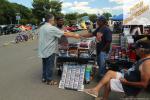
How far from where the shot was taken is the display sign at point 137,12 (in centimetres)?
1020

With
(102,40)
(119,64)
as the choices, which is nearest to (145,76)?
(119,64)

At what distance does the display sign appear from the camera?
33.4 feet

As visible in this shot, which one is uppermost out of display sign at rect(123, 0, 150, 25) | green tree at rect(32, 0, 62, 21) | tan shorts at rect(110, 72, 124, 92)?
green tree at rect(32, 0, 62, 21)

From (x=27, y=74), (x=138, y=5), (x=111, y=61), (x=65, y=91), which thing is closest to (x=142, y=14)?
(x=138, y=5)

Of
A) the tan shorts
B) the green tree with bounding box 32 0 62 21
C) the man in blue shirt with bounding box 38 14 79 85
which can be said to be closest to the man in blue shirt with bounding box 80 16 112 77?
the man in blue shirt with bounding box 38 14 79 85

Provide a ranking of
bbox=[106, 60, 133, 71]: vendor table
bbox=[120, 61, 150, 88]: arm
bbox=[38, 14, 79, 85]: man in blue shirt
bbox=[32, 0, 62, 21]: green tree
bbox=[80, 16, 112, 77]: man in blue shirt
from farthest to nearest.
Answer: bbox=[32, 0, 62, 21]: green tree, bbox=[80, 16, 112, 77]: man in blue shirt, bbox=[38, 14, 79, 85]: man in blue shirt, bbox=[106, 60, 133, 71]: vendor table, bbox=[120, 61, 150, 88]: arm

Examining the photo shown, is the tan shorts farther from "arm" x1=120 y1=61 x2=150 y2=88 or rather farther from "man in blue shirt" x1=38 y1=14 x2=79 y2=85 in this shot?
"man in blue shirt" x1=38 y1=14 x2=79 y2=85

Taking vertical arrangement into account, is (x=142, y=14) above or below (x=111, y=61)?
above

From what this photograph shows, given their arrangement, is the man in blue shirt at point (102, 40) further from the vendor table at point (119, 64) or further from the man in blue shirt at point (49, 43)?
the man in blue shirt at point (49, 43)

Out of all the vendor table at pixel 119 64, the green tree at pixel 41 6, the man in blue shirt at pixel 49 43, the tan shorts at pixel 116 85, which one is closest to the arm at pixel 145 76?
the tan shorts at pixel 116 85

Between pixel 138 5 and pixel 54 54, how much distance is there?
263 cm

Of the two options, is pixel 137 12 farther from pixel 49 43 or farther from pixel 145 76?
pixel 145 76

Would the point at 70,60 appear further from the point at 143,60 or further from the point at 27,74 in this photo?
the point at 143,60

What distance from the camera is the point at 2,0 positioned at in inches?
4146
